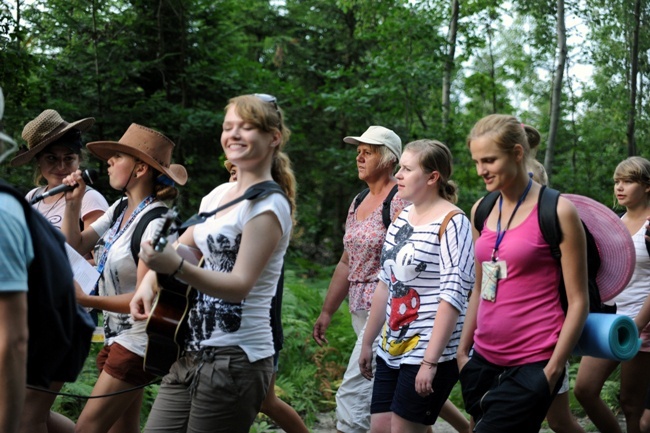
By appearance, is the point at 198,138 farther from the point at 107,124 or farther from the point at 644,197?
the point at 644,197

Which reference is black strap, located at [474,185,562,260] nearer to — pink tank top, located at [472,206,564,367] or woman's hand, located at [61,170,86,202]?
pink tank top, located at [472,206,564,367]

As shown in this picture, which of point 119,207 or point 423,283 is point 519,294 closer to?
point 423,283

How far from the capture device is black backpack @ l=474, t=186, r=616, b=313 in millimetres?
3680

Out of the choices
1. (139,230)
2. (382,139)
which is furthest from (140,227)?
(382,139)

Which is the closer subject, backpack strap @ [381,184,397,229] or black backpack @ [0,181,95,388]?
black backpack @ [0,181,95,388]

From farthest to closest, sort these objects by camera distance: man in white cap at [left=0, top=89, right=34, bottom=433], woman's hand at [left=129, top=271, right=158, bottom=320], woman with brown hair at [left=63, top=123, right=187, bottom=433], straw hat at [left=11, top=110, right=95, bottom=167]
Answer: straw hat at [left=11, top=110, right=95, bottom=167], woman with brown hair at [left=63, top=123, right=187, bottom=433], woman's hand at [left=129, top=271, right=158, bottom=320], man in white cap at [left=0, top=89, right=34, bottom=433]

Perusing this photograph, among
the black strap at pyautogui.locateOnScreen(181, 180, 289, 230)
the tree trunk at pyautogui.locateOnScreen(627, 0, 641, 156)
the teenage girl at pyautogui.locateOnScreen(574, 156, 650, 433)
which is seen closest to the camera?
the black strap at pyautogui.locateOnScreen(181, 180, 289, 230)

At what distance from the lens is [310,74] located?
67.2 ft

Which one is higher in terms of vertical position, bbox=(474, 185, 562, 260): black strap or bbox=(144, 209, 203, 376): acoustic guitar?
bbox=(474, 185, 562, 260): black strap

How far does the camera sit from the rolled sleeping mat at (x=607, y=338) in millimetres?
3797

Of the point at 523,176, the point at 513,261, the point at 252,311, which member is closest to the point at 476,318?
the point at 513,261

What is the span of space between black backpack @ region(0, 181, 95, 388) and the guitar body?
Result: 0.63 m

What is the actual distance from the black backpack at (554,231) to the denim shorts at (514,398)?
1.27ft

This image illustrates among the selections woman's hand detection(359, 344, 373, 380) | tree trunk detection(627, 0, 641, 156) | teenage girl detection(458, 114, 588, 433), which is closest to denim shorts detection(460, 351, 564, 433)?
teenage girl detection(458, 114, 588, 433)
